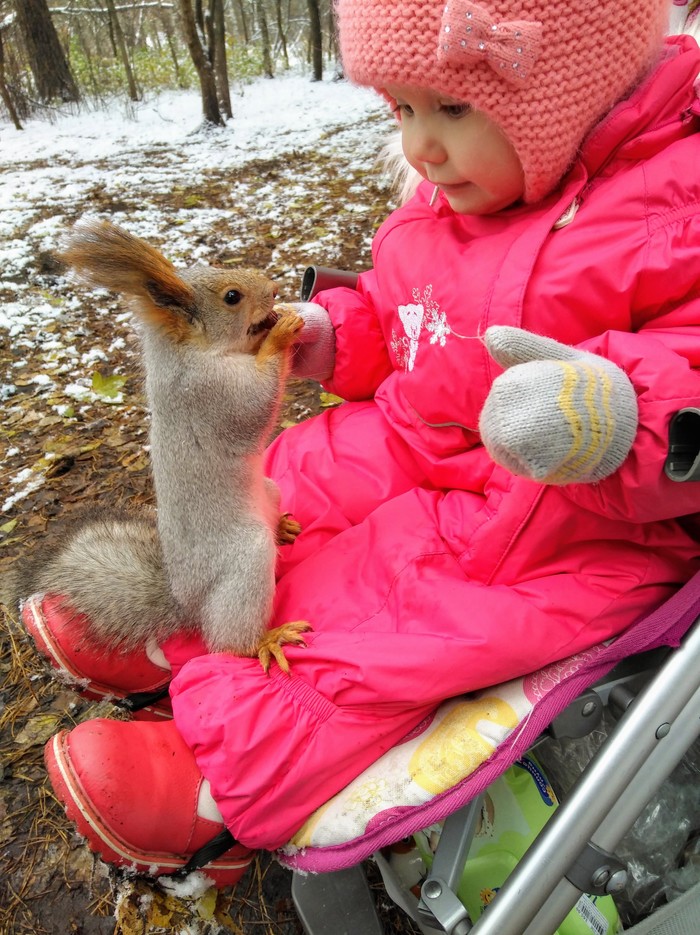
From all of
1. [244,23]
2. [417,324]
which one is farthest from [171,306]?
[244,23]

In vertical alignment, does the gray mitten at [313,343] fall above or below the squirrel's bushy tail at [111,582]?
above

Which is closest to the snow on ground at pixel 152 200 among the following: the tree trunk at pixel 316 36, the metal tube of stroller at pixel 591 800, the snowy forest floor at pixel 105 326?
the snowy forest floor at pixel 105 326

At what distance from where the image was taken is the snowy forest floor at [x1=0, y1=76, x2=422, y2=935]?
1441 mm

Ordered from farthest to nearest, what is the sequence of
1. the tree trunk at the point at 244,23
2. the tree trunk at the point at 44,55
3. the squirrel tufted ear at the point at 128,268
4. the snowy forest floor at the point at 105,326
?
the tree trunk at the point at 244,23 < the tree trunk at the point at 44,55 < the snowy forest floor at the point at 105,326 < the squirrel tufted ear at the point at 128,268

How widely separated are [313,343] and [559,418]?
0.95m

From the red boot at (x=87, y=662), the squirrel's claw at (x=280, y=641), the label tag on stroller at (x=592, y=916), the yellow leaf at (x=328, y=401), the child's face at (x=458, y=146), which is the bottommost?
the label tag on stroller at (x=592, y=916)

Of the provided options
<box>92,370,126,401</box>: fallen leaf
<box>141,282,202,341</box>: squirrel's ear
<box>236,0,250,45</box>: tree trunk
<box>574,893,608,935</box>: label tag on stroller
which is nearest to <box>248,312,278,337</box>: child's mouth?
<box>141,282,202,341</box>: squirrel's ear

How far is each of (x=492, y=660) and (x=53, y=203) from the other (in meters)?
4.98

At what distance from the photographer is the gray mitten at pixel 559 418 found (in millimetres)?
920

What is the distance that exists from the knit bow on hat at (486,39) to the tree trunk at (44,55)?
8694mm

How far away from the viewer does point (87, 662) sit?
142cm

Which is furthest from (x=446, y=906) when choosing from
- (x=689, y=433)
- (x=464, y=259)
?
(x=464, y=259)

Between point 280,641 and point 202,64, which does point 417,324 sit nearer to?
point 280,641

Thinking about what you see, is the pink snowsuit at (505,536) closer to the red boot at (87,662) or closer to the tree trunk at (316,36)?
the red boot at (87,662)
